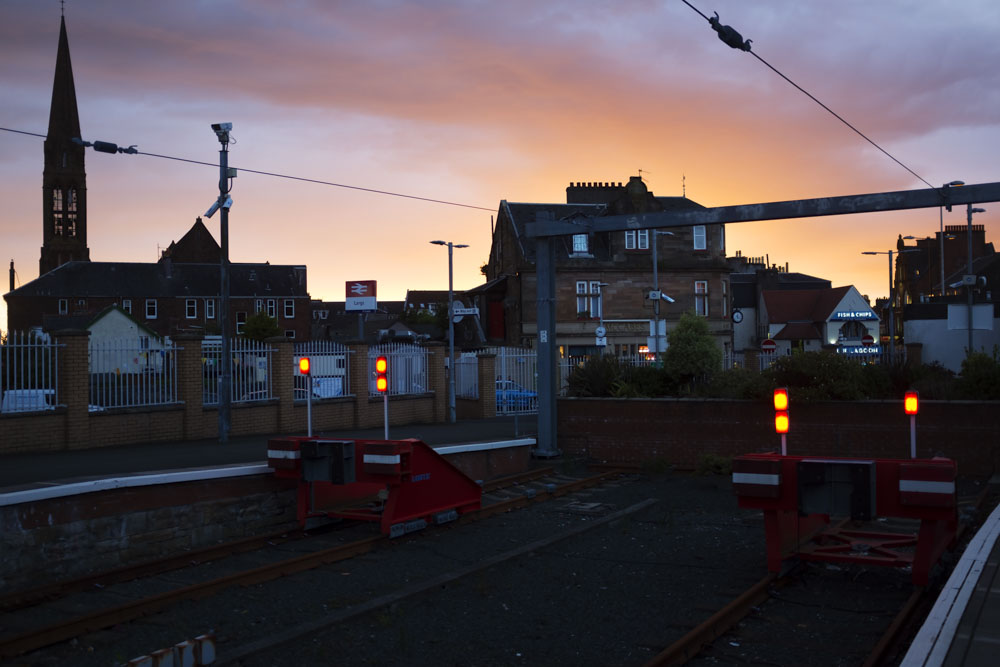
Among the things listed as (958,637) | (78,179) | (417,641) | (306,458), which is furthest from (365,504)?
(78,179)

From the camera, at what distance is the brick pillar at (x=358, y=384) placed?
24172 mm

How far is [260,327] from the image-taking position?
3113 inches

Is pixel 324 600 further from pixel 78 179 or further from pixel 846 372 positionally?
pixel 78 179

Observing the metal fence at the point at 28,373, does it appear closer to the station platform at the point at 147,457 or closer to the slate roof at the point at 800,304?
the station platform at the point at 147,457

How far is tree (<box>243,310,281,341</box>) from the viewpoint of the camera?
78.9 meters

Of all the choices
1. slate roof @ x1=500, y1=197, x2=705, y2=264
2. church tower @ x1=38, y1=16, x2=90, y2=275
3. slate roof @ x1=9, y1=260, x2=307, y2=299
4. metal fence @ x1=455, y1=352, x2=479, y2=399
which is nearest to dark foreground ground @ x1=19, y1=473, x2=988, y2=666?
metal fence @ x1=455, y1=352, x2=479, y2=399

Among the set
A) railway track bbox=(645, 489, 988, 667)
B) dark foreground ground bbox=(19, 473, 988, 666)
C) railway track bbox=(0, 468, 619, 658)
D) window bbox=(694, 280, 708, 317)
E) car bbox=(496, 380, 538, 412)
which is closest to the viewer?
railway track bbox=(645, 489, 988, 667)

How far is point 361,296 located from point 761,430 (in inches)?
532

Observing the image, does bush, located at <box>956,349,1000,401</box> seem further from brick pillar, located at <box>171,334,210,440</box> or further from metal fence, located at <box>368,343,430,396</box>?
brick pillar, located at <box>171,334,210,440</box>

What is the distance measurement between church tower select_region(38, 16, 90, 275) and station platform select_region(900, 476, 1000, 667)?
340ft

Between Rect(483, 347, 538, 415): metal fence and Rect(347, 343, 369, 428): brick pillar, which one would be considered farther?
Rect(483, 347, 538, 415): metal fence

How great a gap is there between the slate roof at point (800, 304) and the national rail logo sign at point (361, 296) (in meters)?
54.7

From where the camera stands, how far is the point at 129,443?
739 inches

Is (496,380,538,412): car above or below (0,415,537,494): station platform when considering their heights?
above
